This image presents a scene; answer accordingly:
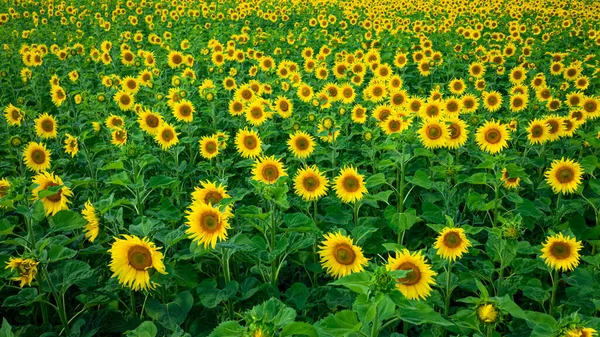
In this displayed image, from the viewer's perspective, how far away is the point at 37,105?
6.98m

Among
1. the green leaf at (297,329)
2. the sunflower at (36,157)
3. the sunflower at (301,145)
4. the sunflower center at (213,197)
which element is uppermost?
the green leaf at (297,329)

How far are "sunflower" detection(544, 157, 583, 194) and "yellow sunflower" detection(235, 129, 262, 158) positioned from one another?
2.78 metres

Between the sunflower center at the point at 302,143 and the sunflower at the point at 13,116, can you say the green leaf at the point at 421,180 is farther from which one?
the sunflower at the point at 13,116

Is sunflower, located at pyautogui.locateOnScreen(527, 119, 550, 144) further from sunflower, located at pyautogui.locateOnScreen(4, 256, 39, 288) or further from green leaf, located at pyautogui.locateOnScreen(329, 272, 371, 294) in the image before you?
sunflower, located at pyautogui.locateOnScreen(4, 256, 39, 288)

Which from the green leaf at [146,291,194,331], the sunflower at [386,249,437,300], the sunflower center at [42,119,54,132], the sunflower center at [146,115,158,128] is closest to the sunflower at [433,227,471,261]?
the sunflower at [386,249,437,300]

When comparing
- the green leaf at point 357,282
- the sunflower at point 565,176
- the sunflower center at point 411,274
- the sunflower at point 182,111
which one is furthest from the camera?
the sunflower at point 182,111

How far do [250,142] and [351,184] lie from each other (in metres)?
1.42

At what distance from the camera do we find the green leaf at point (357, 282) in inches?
68.1

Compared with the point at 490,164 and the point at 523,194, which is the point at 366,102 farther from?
the point at 490,164

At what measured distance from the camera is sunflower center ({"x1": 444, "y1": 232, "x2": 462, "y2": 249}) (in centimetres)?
280

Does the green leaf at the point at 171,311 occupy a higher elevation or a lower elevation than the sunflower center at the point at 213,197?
lower

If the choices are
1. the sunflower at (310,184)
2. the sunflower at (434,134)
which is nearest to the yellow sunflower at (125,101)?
the sunflower at (310,184)

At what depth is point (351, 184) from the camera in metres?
3.65

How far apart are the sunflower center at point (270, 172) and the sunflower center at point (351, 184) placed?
0.57 m
